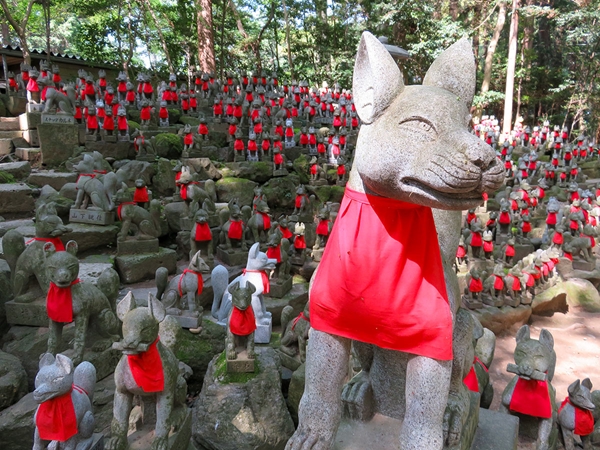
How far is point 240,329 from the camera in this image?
406 centimetres

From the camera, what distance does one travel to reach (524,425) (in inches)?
135

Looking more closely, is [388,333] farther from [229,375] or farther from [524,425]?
[229,375]

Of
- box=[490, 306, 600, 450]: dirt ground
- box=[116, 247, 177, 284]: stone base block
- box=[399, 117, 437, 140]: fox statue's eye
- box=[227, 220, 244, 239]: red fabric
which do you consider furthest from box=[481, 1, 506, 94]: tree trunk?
Result: box=[399, 117, 437, 140]: fox statue's eye

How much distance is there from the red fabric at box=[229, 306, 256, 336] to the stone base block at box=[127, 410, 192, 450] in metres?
0.99

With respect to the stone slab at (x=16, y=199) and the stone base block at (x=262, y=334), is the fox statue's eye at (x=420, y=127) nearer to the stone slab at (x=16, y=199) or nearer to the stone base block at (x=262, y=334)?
the stone base block at (x=262, y=334)

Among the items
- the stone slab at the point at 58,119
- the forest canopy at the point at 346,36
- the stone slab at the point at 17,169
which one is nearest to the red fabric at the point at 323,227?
the stone slab at the point at 17,169

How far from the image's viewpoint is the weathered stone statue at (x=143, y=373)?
8.70 ft

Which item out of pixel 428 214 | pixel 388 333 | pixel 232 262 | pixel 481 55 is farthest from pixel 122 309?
pixel 481 55

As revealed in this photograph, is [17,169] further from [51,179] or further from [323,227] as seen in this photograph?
[323,227]

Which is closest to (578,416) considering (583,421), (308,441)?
(583,421)

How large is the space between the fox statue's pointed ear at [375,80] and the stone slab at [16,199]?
751 cm

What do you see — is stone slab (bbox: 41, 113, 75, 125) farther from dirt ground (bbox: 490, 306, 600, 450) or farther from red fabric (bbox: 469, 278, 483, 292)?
dirt ground (bbox: 490, 306, 600, 450)

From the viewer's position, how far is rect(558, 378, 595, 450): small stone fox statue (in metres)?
3.54

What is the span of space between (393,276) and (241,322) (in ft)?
8.24
